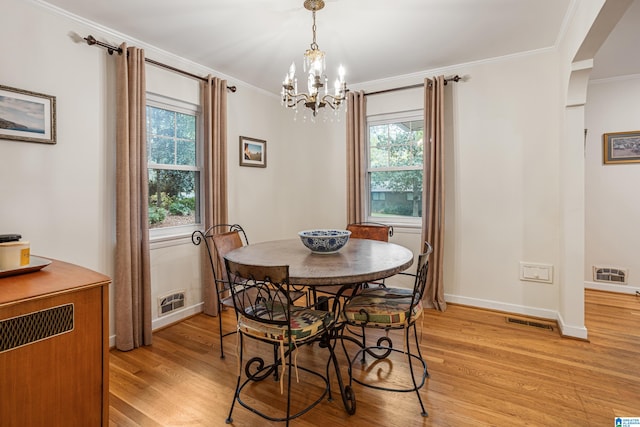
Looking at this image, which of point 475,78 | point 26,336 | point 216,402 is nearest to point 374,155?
point 475,78

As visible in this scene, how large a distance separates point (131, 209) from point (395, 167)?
2.77 meters

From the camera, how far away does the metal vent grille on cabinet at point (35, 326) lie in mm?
1277

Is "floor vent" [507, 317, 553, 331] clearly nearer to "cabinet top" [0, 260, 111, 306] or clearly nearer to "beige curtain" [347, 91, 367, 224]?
"beige curtain" [347, 91, 367, 224]

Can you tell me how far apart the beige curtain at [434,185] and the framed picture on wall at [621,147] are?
2342 mm

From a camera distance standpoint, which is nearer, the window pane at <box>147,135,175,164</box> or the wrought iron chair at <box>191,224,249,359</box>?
the wrought iron chair at <box>191,224,249,359</box>

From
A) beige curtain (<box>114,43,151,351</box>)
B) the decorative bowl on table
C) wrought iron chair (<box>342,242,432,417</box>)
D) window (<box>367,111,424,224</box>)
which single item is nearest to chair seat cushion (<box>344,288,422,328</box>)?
wrought iron chair (<box>342,242,432,417</box>)

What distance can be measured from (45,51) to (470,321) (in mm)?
4074

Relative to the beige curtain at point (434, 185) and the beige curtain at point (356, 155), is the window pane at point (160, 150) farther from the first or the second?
the beige curtain at point (434, 185)

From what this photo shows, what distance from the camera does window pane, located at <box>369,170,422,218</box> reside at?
3.83 metres

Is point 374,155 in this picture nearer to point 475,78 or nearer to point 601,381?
point 475,78

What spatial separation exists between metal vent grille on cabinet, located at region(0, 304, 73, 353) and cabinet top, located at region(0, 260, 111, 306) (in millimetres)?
77

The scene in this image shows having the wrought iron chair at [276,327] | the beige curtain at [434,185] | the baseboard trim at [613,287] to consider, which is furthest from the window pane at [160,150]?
the baseboard trim at [613,287]

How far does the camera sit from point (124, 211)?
258cm

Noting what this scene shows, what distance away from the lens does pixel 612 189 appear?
402 centimetres
